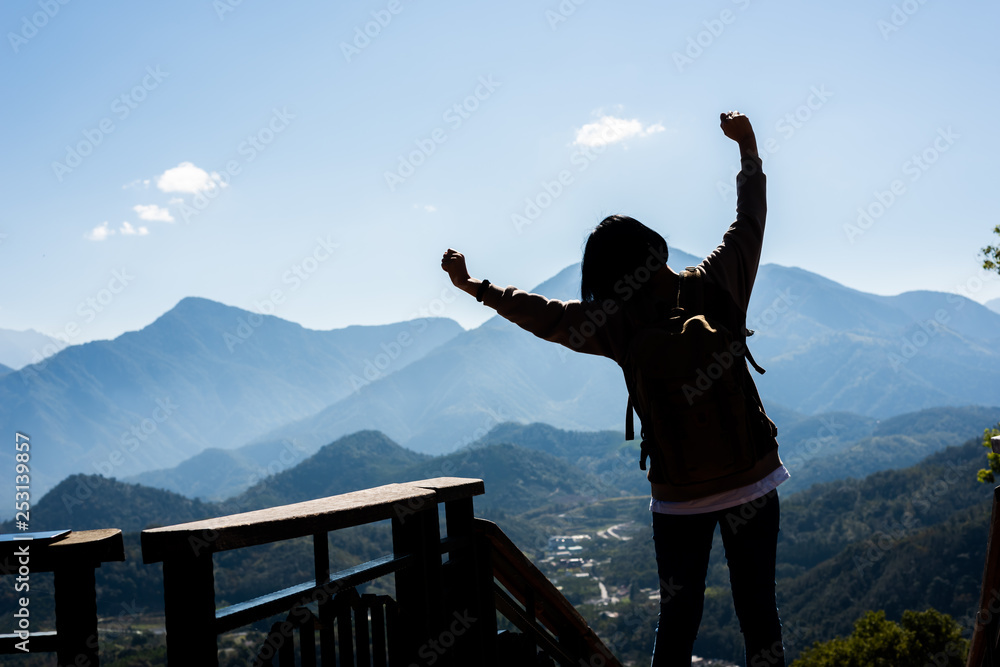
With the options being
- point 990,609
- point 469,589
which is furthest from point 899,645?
point 469,589

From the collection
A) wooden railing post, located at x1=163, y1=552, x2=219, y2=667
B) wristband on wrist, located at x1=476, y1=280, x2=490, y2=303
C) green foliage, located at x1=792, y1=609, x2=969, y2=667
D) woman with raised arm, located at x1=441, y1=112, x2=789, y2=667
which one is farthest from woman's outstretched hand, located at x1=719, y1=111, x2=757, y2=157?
green foliage, located at x1=792, y1=609, x2=969, y2=667

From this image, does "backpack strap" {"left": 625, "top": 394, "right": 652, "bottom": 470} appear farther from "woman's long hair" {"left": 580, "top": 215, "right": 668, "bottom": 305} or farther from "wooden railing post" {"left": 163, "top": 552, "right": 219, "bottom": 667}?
"wooden railing post" {"left": 163, "top": 552, "right": 219, "bottom": 667}

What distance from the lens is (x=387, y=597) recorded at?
188cm

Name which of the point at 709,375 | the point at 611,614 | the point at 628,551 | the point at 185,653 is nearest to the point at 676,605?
the point at 709,375

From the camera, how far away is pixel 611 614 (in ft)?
236

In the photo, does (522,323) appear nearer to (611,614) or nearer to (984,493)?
(611,614)

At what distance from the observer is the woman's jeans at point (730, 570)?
2.03 m

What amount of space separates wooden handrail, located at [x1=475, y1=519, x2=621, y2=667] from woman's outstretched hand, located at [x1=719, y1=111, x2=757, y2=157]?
1.62 metres

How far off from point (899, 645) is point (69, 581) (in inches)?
1011

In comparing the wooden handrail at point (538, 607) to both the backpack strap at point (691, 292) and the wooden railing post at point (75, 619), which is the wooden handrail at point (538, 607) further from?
the wooden railing post at point (75, 619)

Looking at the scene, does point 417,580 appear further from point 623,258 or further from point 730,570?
point 623,258

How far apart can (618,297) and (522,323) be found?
0.33 metres

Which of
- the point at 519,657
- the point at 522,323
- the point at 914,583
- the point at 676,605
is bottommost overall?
the point at 914,583

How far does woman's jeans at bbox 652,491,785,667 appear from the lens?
203 centimetres
